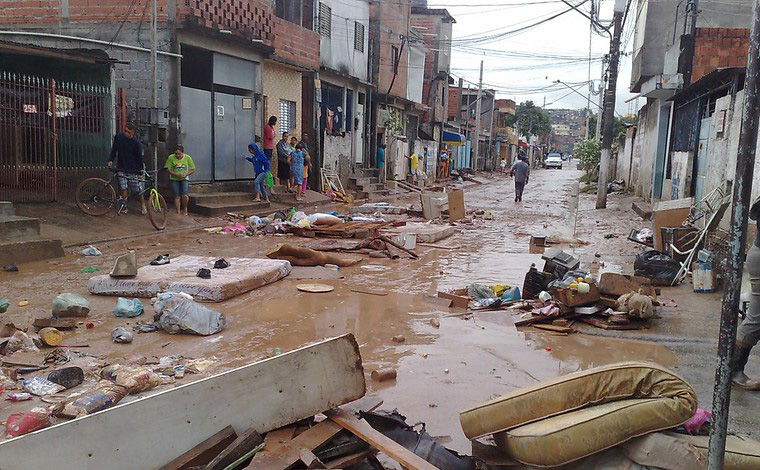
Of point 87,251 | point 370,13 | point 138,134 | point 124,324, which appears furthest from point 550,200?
point 124,324

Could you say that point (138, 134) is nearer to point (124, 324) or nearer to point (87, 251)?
point (87, 251)

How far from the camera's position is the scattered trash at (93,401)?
3607 millimetres

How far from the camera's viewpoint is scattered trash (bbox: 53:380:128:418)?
361 centimetres

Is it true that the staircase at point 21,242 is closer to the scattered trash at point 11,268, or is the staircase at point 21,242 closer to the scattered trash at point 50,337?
the scattered trash at point 11,268

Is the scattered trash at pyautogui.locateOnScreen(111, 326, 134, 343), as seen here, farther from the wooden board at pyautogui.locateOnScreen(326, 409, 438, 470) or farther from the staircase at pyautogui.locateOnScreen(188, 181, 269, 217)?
the staircase at pyautogui.locateOnScreen(188, 181, 269, 217)

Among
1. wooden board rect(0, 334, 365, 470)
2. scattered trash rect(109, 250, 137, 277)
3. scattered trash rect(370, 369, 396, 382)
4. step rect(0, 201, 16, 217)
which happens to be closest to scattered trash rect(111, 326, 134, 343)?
scattered trash rect(109, 250, 137, 277)

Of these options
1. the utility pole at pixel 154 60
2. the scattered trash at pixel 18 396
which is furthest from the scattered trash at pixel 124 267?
the utility pole at pixel 154 60

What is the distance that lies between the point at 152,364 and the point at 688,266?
7.38m

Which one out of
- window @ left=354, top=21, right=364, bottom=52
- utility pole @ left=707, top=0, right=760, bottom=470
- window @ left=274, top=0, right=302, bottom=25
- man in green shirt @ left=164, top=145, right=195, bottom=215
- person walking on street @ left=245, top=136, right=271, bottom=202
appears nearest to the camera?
utility pole @ left=707, top=0, right=760, bottom=470

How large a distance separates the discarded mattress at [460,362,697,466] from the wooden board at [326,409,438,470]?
0.38 meters

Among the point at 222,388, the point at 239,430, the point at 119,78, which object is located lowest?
the point at 239,430

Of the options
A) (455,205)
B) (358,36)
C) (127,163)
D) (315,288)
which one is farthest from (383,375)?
(358,36)

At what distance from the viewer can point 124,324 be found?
6035mm

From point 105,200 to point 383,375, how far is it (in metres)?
9.55
